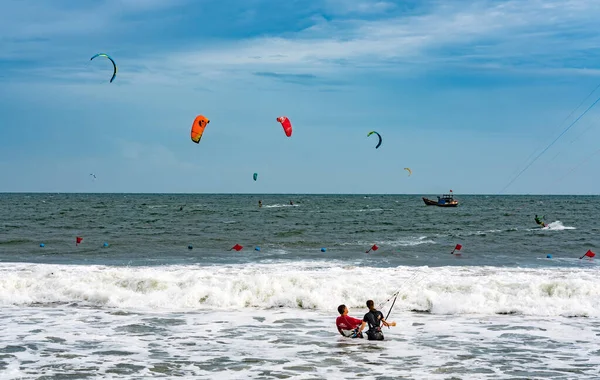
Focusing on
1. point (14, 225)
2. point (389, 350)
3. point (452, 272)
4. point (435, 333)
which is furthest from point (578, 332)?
point (14, 225)

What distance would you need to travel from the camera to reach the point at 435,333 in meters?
12.1

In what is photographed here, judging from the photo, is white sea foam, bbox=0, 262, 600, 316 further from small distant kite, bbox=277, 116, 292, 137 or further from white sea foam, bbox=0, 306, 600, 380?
small distant kite, bbox=277, 116, 292, 137

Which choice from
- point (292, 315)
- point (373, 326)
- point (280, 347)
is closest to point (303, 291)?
point (292, 315)

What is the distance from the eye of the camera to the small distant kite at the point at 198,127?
96.5ft

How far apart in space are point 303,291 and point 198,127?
16.2 meters

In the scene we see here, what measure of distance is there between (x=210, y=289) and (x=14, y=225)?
32719 millimetres

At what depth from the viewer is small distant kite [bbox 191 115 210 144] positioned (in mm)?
29419

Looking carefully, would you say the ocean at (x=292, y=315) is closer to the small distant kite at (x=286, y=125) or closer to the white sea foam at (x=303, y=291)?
the white sea foam at (x=303, y=291)

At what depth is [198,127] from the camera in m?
30.0

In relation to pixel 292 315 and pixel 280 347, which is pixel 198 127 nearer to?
pixel 292 315

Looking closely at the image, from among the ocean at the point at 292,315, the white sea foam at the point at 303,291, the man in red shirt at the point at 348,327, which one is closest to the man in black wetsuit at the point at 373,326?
the man in red shirt at the point at 348,327

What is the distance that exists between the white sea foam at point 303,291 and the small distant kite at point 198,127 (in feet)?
40.3

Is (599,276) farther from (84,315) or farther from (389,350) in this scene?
(84,315)

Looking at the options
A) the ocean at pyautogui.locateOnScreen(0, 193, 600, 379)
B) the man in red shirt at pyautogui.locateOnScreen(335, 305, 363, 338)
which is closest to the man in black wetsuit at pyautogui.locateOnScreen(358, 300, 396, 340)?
the man in red shirt at pyautogui.locateOnScreen(335, 305, 363, 338)
